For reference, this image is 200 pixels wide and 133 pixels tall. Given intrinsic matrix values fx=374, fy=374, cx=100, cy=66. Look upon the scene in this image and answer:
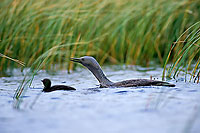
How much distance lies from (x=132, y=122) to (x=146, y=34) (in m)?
5.21

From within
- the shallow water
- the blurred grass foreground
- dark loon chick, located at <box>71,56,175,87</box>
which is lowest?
the shallow water

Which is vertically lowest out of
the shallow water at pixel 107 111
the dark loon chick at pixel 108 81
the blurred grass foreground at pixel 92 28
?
the shallow water at pixel 107 111

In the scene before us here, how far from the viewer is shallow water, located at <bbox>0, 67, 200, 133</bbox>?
330cm

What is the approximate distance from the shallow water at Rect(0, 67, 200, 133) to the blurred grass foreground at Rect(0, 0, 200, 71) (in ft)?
7.26

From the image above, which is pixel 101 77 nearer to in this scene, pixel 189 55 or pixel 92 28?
pixel 189 55

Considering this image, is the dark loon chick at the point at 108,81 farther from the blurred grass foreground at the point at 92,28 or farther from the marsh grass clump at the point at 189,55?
the blurred grass foreground at the point at 92,28

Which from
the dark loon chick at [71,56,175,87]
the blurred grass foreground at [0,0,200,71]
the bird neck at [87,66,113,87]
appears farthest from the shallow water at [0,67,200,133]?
the blurred grass foreground at [0,0,200,71]

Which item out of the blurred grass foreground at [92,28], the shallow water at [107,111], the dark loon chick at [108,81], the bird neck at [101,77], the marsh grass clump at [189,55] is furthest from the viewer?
the blurred grass foreground at [92,28]

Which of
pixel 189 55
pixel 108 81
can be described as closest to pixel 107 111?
pixel 108 81

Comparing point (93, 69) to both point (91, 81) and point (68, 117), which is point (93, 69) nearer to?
point (91, 81)

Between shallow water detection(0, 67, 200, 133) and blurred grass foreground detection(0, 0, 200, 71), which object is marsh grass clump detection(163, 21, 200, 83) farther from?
blurred grass foreground detection(0, 0, 200, 71)

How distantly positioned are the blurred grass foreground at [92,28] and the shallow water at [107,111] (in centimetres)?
221

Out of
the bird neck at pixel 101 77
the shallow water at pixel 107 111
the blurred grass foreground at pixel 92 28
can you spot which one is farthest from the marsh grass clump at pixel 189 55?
the bird neck at pixel 101 77

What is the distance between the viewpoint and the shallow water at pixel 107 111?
10.8ft
